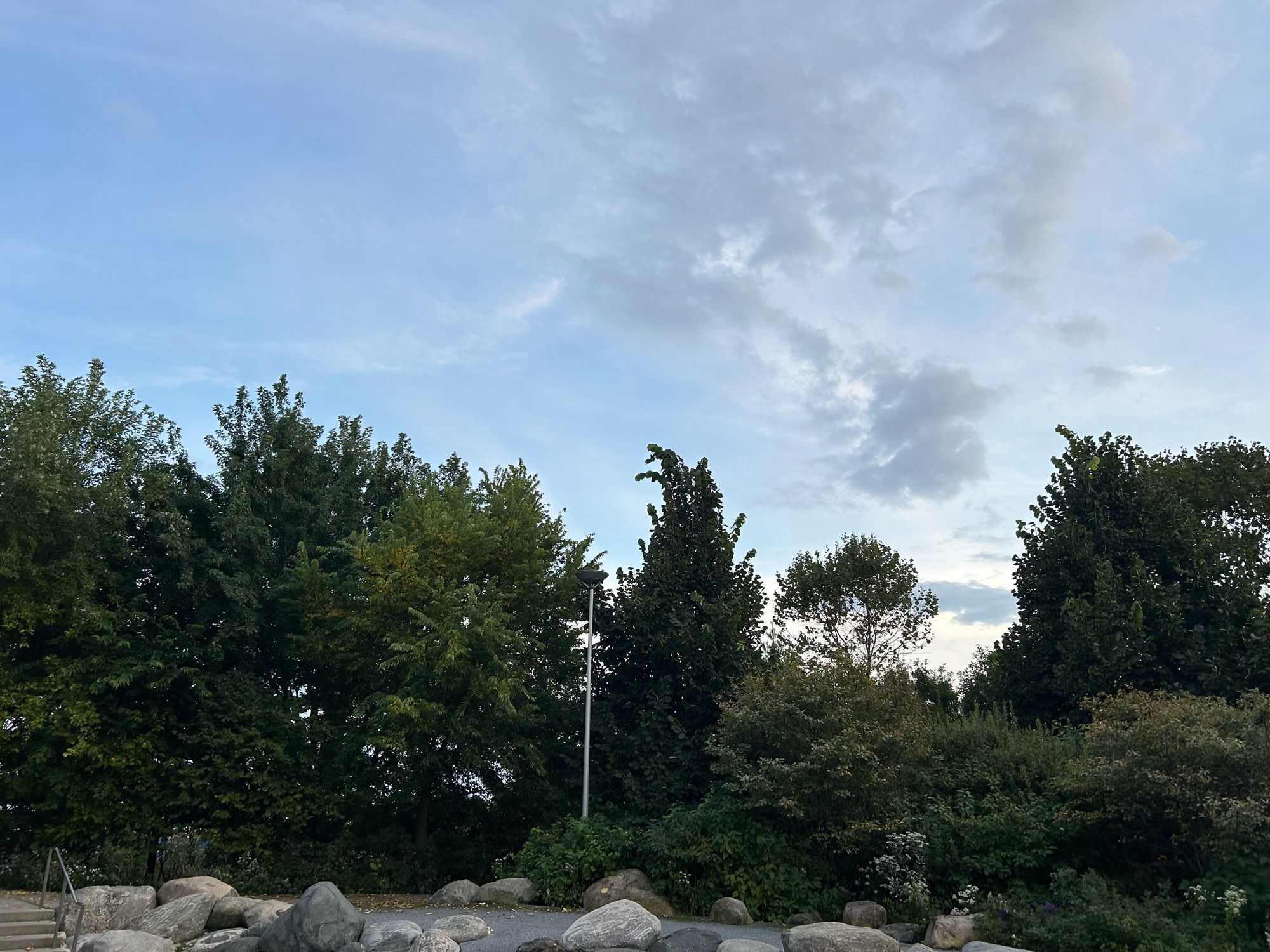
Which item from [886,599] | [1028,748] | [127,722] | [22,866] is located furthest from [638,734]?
[886,599]

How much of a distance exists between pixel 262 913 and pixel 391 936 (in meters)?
3.00

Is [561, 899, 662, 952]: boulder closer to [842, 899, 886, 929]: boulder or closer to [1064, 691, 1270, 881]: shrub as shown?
[842, 899, 886, 929]: boulder

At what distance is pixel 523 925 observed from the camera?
13430mm

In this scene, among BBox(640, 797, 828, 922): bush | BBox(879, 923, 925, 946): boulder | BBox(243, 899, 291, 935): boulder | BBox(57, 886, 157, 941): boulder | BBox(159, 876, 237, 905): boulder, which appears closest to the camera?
BBox(879, 923, 925, 946): boulder

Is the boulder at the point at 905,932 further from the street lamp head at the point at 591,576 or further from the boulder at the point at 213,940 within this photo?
the boulder at the point at 213,940

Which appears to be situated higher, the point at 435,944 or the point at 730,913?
the point at 435,944

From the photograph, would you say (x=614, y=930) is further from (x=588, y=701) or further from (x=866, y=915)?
(x=588, y=701)

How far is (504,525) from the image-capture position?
69.8ft

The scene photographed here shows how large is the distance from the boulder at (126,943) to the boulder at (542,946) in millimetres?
5242

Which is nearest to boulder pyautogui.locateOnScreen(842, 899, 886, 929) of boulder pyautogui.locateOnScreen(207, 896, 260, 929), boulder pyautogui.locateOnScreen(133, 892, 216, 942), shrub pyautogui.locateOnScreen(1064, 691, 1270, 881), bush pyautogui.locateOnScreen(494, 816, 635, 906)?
shrub pyautogui.locateOnScreen(1064, 691, 1270, 881)

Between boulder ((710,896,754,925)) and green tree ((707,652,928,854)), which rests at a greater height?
green tree ((707,652,928,854))

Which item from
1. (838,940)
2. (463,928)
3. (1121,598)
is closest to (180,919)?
(463,928)

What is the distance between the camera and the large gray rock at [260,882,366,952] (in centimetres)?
1195

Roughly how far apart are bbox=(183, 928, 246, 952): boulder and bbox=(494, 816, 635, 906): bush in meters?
4.96
